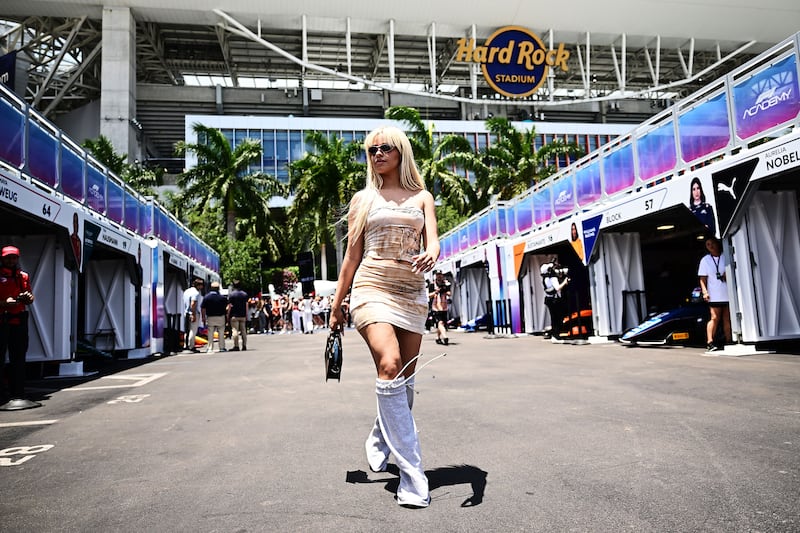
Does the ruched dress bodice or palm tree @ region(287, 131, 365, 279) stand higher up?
palm tree @ region(287, 131, 365, 279)

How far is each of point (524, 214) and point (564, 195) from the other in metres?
2.88

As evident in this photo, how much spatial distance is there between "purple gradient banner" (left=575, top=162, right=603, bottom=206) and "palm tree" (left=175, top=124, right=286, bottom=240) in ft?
76.8

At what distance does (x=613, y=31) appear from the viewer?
4788 centimetres

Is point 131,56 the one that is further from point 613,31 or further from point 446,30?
point 613,31

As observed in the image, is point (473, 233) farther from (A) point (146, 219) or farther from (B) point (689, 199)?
(B) point (689, 199)

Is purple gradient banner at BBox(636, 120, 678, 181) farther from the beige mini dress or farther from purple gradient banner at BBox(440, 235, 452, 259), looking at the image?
purple gradient banner at BBox(440, 235, 452, 259)

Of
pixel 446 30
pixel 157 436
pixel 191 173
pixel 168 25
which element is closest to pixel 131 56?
pixel 168 25

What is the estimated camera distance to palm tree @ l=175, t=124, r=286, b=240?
32.2 metres

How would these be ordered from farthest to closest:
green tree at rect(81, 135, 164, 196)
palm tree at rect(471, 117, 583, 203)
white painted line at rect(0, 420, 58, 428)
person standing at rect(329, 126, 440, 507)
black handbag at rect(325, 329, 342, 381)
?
1. green tree at rect(81, 135, 164, 196)
2. palm tree at rect(471, 117, 583, 203)
3. white painted line at rect(0, 420, 58, 428)
4. black handbag at rect(325, 329, 342, 381)
5. person standing at rect(329, 126, 440, 507)

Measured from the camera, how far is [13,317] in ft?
22.1

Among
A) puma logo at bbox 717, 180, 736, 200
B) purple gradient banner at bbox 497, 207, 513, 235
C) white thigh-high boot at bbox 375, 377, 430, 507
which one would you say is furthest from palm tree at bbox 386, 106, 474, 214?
white thigh-high boot at bbox 375, 377, 430, 507

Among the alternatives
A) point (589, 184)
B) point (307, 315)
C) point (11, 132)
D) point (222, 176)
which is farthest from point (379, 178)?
point (222, 176)

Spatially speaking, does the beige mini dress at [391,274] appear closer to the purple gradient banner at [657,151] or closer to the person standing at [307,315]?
the purple gradient banner at [657,151]

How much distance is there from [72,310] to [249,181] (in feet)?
80.6
